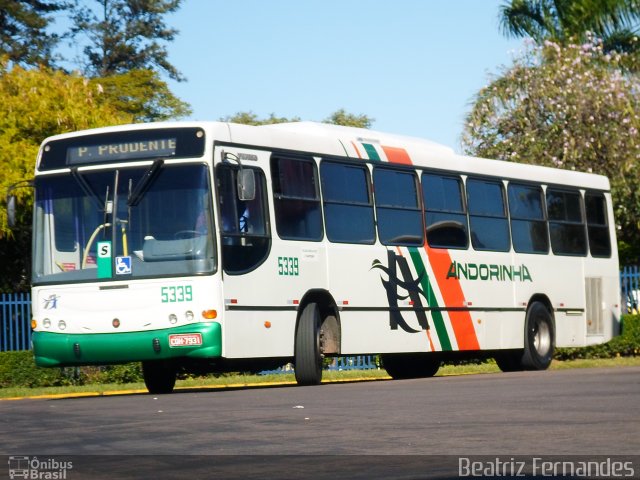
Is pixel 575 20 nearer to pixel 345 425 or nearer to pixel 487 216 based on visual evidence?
pixel 487 216

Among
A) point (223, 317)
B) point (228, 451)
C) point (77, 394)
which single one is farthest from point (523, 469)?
point (77, 394)

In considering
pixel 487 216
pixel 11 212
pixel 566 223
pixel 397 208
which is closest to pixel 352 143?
pixel 397 208

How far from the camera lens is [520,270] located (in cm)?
2317

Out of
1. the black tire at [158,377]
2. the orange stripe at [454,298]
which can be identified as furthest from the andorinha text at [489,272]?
the black tire at [158,377]

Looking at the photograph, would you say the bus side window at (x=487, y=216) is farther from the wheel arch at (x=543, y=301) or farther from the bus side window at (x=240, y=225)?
the bus side window at (x=240, y=225)

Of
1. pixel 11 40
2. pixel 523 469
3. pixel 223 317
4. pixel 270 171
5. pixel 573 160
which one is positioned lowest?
pixel 523 469

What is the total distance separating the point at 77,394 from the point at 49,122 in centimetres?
1379

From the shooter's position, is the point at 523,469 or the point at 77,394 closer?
the point at 523,469

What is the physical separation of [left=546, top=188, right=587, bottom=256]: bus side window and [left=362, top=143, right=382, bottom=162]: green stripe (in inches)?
205

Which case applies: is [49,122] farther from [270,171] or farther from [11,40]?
[11,40]

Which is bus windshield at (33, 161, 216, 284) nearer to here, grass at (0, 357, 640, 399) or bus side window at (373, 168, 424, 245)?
grass at (0, 357, 640, 399)

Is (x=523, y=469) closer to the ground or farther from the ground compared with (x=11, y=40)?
closer to the ground

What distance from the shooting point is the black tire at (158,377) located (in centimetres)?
1852

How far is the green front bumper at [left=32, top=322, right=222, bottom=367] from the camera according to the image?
642 inches
